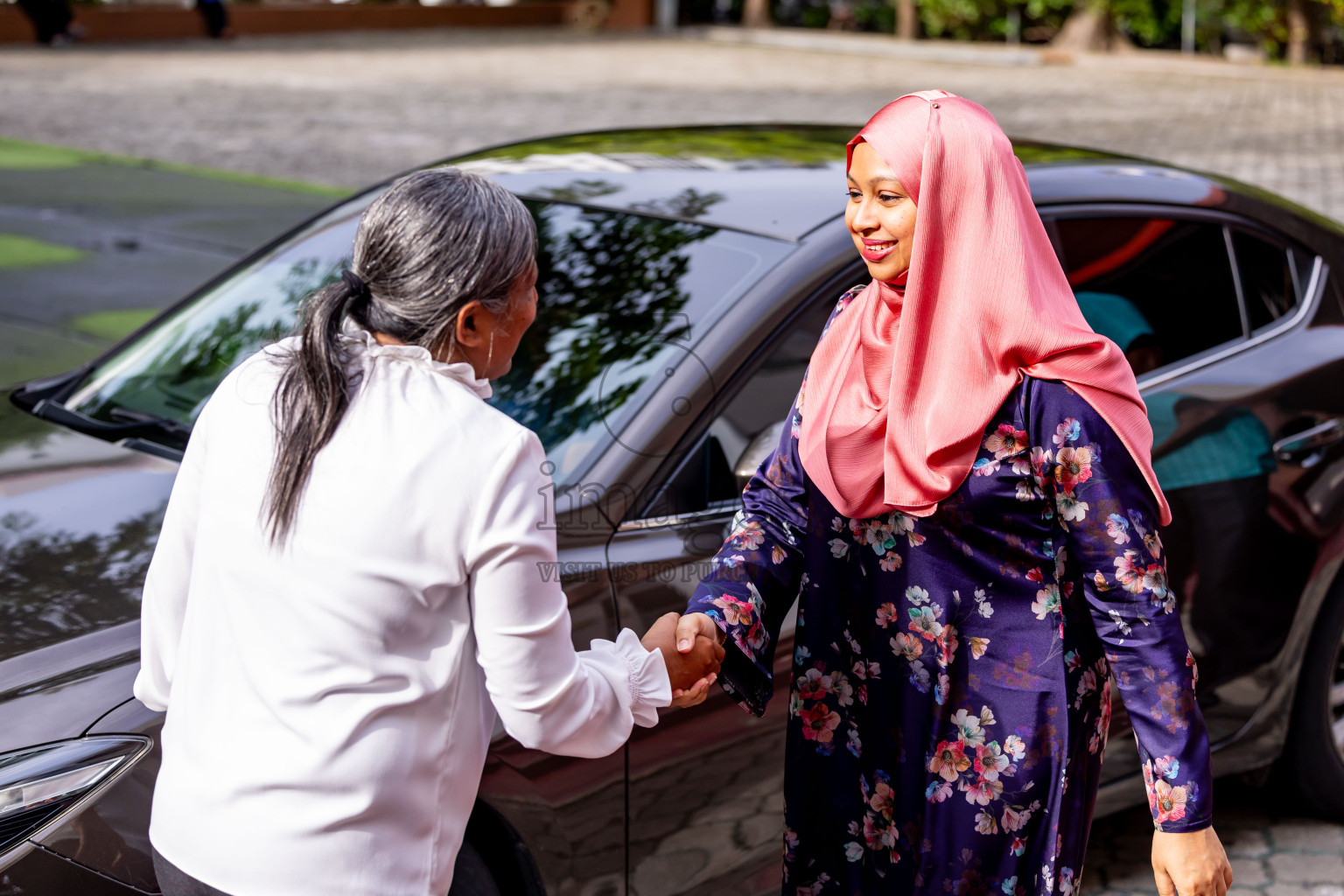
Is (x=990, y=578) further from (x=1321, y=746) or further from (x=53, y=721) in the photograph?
(x=1321, y=746)

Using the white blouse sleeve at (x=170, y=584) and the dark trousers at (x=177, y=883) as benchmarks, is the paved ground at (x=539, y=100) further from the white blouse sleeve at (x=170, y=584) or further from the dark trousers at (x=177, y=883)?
the dark trousers at (x=177, y=883)

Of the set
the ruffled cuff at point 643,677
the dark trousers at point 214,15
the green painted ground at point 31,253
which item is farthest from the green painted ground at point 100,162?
the dark trousers at point 214,15

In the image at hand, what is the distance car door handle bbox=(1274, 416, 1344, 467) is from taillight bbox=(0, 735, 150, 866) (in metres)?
2.52

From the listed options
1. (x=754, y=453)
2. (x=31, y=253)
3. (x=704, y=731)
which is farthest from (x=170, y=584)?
(x=31, y=253)

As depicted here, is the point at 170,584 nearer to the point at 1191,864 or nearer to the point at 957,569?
the point at 957,569

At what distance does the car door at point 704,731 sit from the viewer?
242cm

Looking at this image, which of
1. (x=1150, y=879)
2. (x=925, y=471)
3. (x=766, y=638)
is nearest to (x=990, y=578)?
(x=925, y=471)

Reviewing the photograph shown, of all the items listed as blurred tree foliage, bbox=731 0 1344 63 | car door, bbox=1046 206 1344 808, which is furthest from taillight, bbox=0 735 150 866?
blurred tree foliage, bbox=731 0 1344 63

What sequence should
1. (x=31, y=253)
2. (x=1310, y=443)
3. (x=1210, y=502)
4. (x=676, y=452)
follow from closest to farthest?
Result: (x=676, y=452)
(x=1210, y=502)
(x=1310, y=443)
(x=31, y=253)

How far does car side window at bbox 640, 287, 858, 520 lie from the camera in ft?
8.48

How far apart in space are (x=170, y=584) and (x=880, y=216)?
1.09 metres

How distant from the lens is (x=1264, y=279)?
3.48 meters

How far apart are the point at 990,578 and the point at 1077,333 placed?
0.39m

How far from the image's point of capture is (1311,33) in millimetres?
24812
